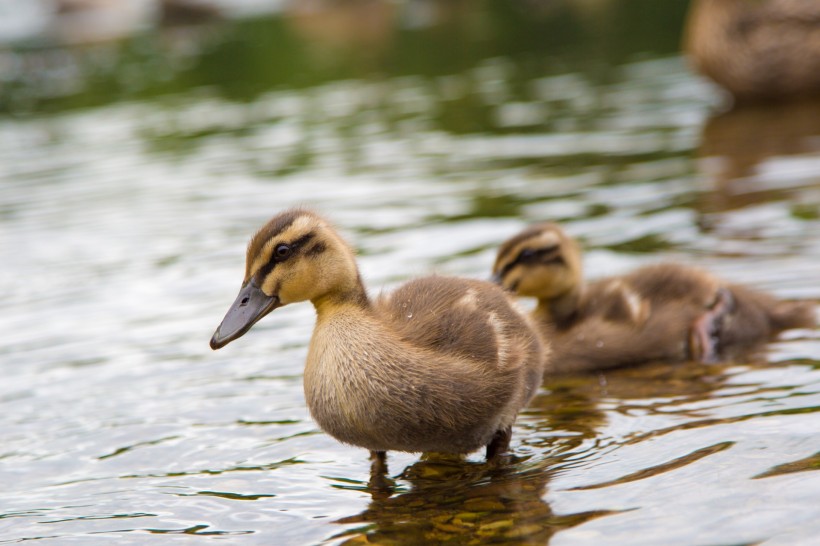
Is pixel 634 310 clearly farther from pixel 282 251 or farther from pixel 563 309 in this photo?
pixel 282 251

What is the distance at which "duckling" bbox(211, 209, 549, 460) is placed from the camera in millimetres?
4965

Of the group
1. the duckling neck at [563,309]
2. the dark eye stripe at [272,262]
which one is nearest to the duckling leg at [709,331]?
the duckling neck at [563,309]

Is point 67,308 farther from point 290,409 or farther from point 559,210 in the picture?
point 559,210

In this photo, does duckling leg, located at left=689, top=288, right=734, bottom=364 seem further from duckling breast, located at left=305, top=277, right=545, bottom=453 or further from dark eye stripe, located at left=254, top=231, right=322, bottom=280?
dark eye stripe, located at left=254, top=231, right=322, bottom=280

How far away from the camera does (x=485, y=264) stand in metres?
9.01

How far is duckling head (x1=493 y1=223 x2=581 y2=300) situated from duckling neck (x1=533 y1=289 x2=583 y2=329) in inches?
9.3

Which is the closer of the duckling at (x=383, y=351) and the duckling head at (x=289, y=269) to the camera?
the duckling at (x=383, y=351)

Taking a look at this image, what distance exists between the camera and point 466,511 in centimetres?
487

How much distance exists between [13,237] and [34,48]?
2357cm

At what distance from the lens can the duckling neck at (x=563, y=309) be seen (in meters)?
7.34

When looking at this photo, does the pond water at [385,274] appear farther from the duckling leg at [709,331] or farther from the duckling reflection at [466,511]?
the duckling leg at [709,331]

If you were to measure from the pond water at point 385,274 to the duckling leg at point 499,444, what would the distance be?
0.07 m

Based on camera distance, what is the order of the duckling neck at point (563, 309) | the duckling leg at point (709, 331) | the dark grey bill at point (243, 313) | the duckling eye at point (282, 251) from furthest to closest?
1. the duckling neck at point (563, 309)
2. the duckling leg at point (709, 331)
3. the duckling eye at point (282, 251)
4. the dark grey bill at point (243, 313)

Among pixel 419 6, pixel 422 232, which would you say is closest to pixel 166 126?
pixel 422 232
